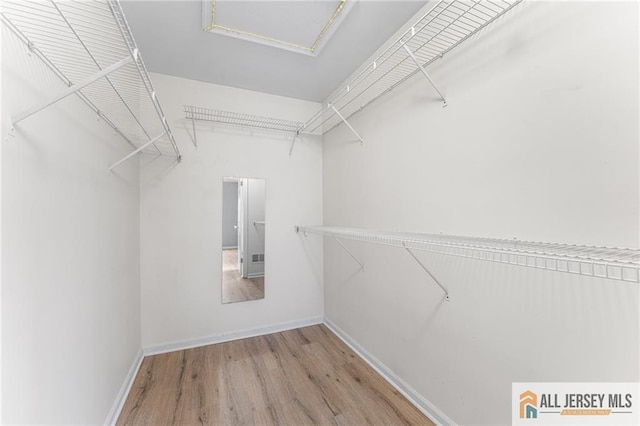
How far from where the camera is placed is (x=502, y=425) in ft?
3.76

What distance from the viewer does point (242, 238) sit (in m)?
2.59

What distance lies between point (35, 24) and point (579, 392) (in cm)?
227

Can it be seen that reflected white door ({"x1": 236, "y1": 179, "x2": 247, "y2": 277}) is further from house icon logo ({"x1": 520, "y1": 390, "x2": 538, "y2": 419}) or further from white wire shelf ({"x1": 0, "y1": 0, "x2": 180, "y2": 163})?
house icon logo ({"x1": 520, "y1": 390, "x2": 538, "y2": 419})

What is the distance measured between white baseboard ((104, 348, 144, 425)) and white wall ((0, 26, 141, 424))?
7 cm

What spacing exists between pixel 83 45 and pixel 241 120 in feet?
5.67

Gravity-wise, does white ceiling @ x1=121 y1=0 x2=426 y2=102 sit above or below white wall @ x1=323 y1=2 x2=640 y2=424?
above

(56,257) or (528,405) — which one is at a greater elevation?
(56,257)

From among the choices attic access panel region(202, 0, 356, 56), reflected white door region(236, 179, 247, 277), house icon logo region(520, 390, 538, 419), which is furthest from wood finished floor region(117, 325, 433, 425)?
attic access panel region(202, 0, 356, 56)

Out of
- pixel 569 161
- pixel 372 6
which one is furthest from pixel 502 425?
pixel 372 6

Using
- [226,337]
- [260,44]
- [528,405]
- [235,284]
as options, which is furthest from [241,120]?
[528,405]

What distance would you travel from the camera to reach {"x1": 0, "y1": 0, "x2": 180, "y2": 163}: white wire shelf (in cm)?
75

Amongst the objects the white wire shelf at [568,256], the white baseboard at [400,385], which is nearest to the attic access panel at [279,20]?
the white wire shelf at [568,256]

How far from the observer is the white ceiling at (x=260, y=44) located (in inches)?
61.1

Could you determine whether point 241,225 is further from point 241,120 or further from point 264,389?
point 264,389
